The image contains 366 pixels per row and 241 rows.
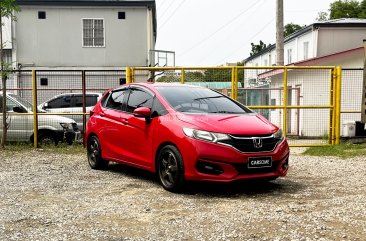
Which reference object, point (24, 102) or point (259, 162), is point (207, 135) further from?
point (24, 102)

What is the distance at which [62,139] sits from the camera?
39.9 ft

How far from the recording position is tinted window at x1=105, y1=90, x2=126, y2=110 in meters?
8.19

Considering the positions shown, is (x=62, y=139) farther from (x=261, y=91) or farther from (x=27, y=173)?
(x=261, y=91)

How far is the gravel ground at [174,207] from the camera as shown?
15.3 ft

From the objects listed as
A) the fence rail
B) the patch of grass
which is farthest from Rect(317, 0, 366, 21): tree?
the patch of grass

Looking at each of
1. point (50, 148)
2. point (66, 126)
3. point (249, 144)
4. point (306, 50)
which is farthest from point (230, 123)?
point (306, 50)

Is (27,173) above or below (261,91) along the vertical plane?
below

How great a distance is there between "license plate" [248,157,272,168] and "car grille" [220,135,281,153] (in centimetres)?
12

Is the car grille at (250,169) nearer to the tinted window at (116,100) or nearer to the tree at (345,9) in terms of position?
the tinted window at (116,100)

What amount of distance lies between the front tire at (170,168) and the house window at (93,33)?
19176mm

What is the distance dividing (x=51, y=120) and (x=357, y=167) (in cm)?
777

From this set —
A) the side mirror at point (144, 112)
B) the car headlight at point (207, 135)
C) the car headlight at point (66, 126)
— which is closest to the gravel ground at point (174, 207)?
the car headlight at point (207, 135)

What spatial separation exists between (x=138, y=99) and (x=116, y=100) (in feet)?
2.47

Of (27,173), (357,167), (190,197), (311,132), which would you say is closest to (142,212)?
(190,197)
